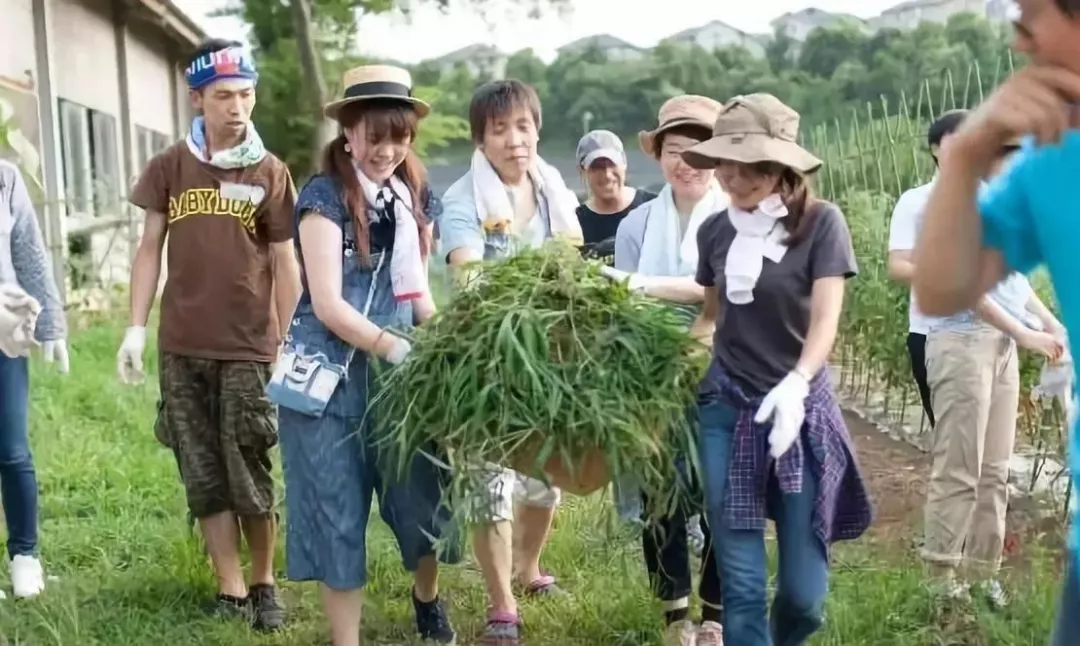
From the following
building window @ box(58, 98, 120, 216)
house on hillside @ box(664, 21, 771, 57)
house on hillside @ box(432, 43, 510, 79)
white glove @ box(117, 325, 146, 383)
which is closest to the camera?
white glove @ box(117, 325, 146, 383)

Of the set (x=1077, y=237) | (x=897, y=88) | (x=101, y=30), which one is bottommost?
(x=1077, y=237)

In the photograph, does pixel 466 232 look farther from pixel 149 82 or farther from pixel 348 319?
pixel 149 82

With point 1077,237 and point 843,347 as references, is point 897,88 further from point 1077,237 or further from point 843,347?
point 1077,237

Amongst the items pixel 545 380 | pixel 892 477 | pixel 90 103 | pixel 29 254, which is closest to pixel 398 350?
pixel 545 380

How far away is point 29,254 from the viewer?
3.44 m

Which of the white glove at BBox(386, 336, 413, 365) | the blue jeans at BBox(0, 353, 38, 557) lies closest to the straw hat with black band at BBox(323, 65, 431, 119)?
the white glove at BBox(386, 336, 413, 365)

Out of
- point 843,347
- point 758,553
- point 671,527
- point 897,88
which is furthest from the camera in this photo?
point 897,88

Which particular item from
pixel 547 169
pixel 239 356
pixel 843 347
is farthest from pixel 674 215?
pixel 843 347

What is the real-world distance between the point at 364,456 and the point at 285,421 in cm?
21

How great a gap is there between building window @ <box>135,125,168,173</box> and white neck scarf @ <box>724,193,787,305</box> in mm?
11243

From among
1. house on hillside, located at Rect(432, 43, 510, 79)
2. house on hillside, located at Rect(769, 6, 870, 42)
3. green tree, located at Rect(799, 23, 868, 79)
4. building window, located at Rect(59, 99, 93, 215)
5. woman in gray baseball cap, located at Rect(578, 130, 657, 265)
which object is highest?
house on hillside, located at Rect(432, 43, 510, 79)

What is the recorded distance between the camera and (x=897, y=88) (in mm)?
7766

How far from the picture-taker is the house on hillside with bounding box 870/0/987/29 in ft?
25.7

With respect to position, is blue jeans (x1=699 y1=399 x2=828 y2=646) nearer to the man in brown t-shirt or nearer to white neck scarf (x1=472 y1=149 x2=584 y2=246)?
white neck scarf (x1=472 y1=149 x2=584 y2=246)
